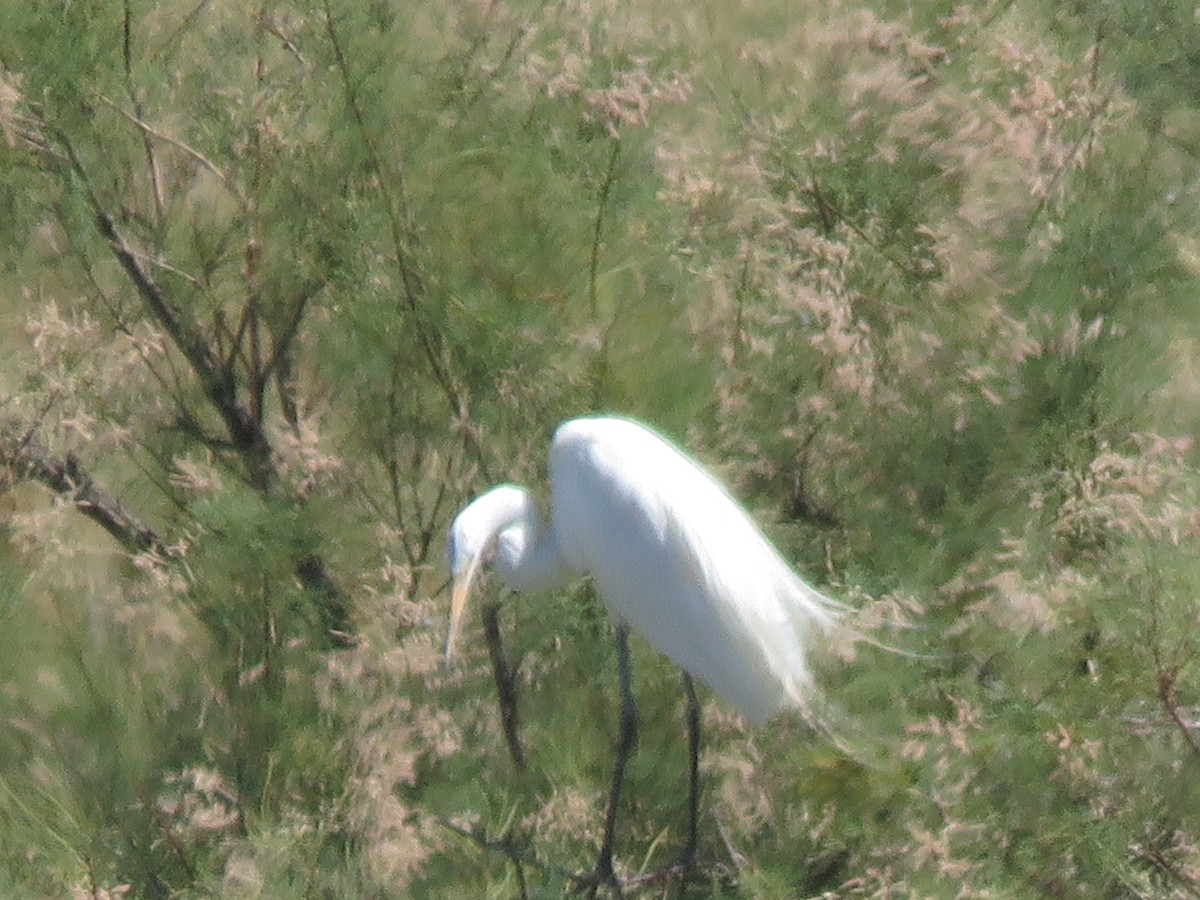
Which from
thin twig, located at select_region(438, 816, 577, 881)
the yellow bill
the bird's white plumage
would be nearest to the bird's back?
the bird's white plumage

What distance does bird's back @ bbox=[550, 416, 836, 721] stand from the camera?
1.87 m

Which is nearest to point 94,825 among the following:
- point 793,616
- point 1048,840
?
point 793,616

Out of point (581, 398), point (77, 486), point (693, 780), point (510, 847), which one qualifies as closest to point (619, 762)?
point (693, 780)

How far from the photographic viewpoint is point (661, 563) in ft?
6.41

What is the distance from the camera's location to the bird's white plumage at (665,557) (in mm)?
1875

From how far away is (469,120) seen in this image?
211 cm

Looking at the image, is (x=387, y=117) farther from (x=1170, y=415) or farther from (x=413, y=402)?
(x=1170, y=415)

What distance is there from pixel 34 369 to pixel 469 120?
574mm

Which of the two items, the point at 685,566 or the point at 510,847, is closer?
the point at 510,847

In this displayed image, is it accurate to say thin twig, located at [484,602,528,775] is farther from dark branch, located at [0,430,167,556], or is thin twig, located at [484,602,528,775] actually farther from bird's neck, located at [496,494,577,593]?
dark branch, located at [0,430,167,556]

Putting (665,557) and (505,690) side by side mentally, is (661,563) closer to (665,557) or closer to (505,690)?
(665,557)

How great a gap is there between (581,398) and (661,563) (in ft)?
0.85

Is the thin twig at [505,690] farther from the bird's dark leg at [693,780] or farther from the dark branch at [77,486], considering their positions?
the dark branch at [77,486]

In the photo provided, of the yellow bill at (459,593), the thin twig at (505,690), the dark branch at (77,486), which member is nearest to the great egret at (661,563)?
the yellow bill at (459,593)
